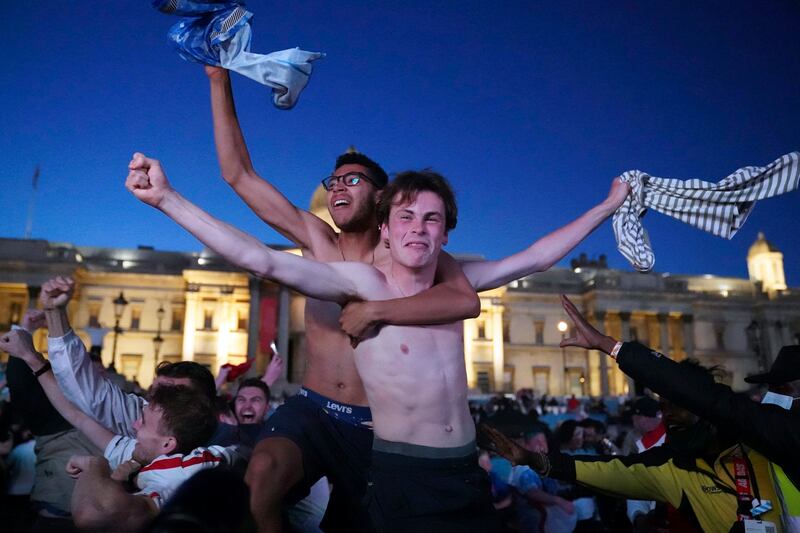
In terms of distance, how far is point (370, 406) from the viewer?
2.94 meters

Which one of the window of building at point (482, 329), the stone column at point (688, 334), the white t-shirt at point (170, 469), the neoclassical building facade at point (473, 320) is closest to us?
the white t-shirt at point (170, 469)

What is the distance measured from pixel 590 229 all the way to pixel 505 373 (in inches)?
2075

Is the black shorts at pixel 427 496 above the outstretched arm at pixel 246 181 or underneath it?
underneath

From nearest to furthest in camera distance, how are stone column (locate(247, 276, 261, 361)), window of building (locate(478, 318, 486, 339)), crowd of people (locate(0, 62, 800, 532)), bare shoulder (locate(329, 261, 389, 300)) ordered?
1. crowd of people (locate(0, 62, 800, 532))
2. bare shoulder (locate(329, 261, 389, 300))
3. stone column (locate(247, 276, 261, 361))
4. window of building (locate(478, 318, 486, 339))

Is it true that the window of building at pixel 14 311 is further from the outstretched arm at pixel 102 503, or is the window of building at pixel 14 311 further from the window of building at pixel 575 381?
the outstretched arm at pixel 102 503

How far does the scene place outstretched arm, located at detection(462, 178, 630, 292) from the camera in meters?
3.49

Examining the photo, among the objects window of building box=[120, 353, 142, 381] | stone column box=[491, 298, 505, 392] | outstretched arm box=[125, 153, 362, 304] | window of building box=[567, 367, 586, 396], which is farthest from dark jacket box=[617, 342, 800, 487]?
window of building box=[567, 367, 586, 396]

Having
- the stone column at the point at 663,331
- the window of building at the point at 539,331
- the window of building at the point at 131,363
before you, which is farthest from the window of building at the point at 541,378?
the window of building at the point at 131,363

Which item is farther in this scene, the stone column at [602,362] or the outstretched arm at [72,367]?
the stone column at [602,362]

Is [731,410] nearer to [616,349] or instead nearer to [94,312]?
[616,349]

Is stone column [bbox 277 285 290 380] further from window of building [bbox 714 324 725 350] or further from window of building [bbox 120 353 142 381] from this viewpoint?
window of building [bbox 714 324 725 350]

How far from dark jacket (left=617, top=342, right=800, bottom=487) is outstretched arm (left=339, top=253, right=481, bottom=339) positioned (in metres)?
1.00

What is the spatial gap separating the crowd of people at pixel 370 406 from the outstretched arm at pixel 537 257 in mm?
11

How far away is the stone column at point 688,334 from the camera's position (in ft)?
182
